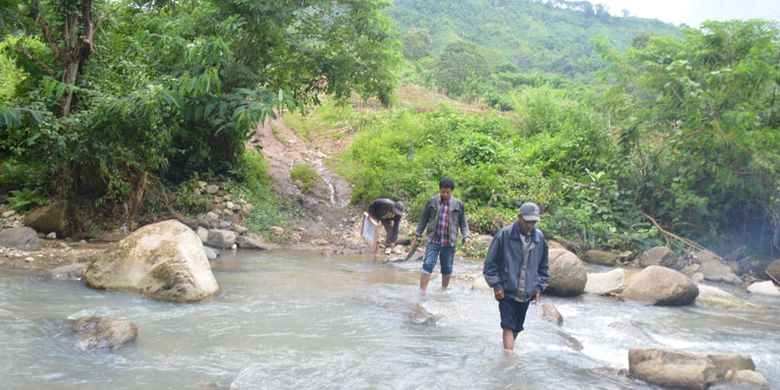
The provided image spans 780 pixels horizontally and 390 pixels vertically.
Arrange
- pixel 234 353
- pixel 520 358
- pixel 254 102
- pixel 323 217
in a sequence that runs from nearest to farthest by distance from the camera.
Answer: pixel 234 353 → pixel 520 358 → pixel 254 102 → pixel 323 217

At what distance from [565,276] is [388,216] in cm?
455

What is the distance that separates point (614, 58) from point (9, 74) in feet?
49.3

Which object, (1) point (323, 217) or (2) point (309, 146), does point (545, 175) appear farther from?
(2) point (309, 146)

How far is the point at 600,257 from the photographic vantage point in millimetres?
15078

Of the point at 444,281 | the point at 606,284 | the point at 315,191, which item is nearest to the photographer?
the point at 444,281

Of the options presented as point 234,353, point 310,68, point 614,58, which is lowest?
point 234,353

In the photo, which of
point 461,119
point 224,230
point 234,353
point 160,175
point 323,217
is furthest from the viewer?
point 461,119

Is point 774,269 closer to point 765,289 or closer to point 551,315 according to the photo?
point 765,289

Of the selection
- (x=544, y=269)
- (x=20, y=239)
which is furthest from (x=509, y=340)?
(x=20, y=239)

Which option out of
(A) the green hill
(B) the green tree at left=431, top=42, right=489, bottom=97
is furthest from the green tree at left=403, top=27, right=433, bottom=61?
(B) the green tree at left=431, top=42, right=489, bottom=97

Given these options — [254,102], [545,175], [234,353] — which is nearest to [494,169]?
[545,175]

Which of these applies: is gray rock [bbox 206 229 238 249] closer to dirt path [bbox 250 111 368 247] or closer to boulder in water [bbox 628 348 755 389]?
dirt path [bbox 250 111 368 247]

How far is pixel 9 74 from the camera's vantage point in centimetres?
1426

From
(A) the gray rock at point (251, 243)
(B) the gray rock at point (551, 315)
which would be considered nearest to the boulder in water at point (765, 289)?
(B) the gray rock at point (551, 315)
